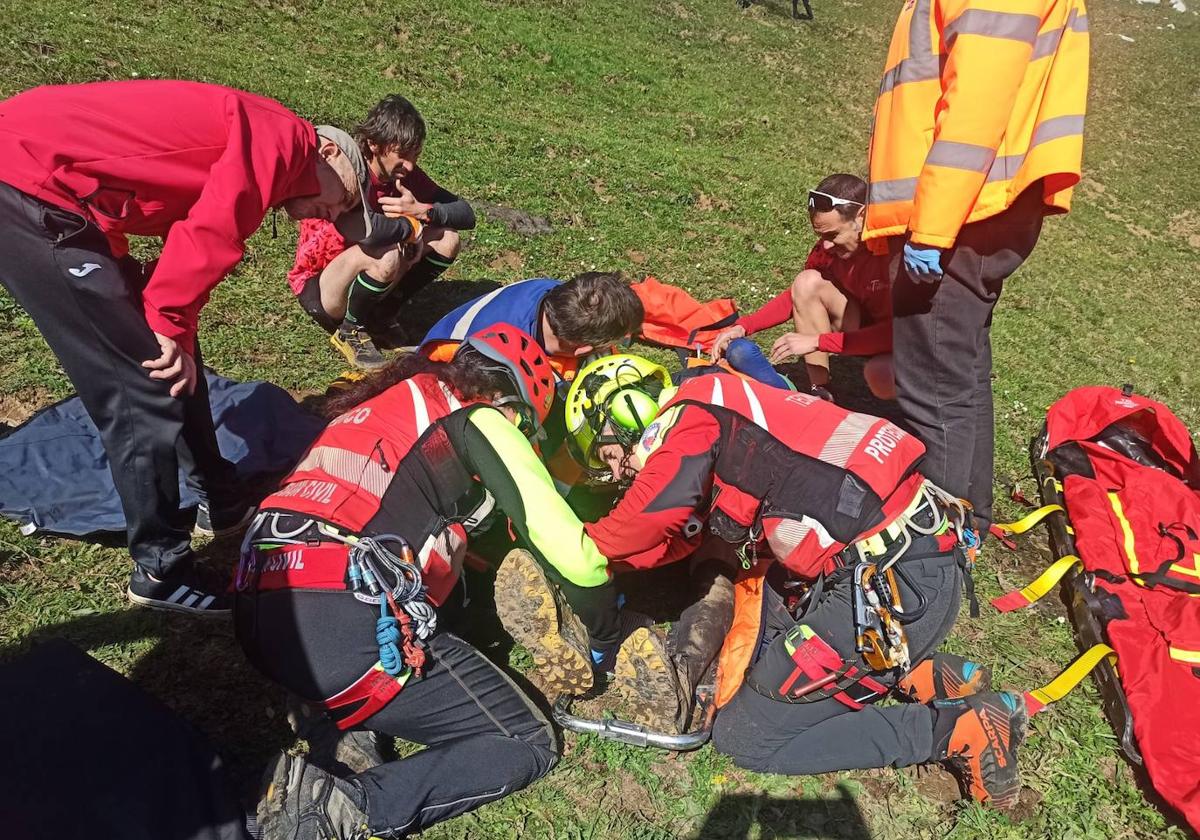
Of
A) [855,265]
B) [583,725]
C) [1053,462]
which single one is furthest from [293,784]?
[1053,462]

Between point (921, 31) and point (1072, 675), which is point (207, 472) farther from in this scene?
point (1072, 675)

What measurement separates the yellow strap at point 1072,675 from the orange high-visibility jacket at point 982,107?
2321 millimetres

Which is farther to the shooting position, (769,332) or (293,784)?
(769,332)

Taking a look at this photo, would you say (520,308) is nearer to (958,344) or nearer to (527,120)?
(958,344)

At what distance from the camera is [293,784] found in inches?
111

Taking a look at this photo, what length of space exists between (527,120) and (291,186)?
288 inches

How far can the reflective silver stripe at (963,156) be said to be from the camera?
3535 mm

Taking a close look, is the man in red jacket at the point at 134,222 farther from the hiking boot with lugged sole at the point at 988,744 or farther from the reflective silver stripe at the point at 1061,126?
the hiking boot with lugged sole at the point at 988,744

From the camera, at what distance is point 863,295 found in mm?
5477

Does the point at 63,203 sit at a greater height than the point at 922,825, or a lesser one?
greater

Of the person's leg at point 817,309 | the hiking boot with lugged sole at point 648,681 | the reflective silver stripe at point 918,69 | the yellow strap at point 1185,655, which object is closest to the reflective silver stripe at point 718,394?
the hiking boot with lugged sole at point 648,681

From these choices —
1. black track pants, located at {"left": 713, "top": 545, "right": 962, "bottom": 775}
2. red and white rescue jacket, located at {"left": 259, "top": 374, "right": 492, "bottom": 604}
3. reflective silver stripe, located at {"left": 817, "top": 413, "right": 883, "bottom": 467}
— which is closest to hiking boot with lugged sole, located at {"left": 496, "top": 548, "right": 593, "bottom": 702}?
red and white rescue jacket, located at {"left": 259, "top": 374, "right": 492, "bottom": 604}

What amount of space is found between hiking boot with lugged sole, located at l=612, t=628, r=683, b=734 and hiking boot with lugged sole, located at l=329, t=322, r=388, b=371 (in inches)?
118

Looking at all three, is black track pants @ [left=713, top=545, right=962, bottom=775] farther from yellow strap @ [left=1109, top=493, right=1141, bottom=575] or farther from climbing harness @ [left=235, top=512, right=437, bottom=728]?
yellow strap @ [left=1109, top=493, right=1141, bottom=575]
